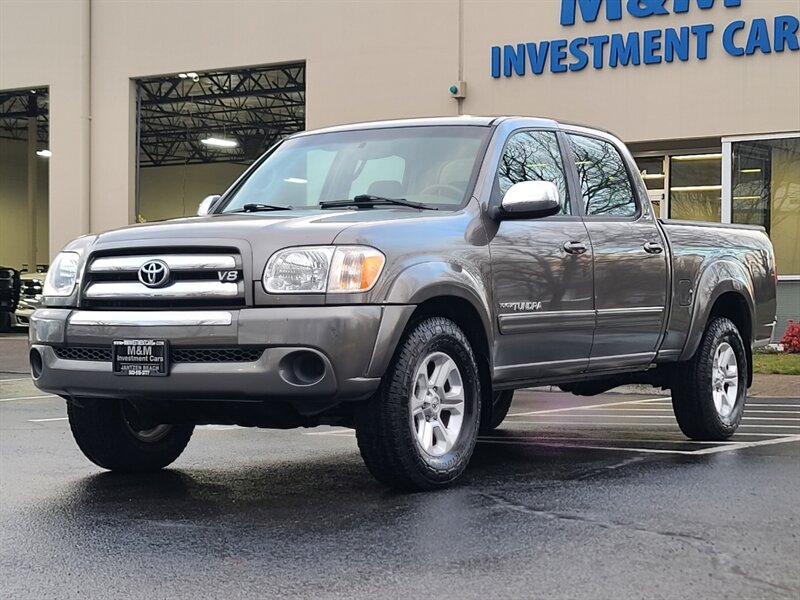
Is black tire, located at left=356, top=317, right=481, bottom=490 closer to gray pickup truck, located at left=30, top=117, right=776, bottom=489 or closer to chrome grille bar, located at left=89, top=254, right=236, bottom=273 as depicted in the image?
gray pickup truck, located at left=30, top=117, right=776, bottom=489

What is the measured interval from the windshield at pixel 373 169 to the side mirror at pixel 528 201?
260mm

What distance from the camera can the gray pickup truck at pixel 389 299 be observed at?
5488 mm

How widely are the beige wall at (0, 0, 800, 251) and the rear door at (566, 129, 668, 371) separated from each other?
11.7 metres

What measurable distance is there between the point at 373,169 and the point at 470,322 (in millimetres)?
1190

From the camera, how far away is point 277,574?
4254 millimetres

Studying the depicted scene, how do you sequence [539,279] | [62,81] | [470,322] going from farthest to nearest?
[62,81] → [539,279] → [470,322]

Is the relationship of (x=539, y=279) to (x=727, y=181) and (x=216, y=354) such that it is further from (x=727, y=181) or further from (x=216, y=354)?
(x=727, y=181)

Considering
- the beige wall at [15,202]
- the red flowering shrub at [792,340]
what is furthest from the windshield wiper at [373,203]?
the beige wall at [15,202]

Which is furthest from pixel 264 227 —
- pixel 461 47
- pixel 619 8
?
pixel 461 47

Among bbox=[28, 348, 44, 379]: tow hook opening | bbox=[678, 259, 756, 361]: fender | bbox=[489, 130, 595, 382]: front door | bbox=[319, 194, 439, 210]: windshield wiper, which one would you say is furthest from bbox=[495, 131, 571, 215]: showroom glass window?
bbox=[28, 348, 44, 379]: tow hook opening

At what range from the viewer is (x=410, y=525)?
5.04 metres

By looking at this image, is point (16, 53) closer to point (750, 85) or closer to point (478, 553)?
point (750, 85)

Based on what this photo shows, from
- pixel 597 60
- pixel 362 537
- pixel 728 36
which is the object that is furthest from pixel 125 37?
pixel 362 537

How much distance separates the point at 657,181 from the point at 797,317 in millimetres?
3832
